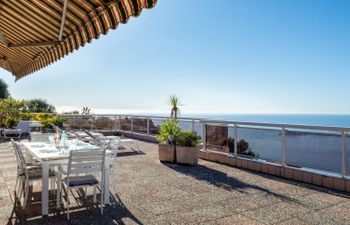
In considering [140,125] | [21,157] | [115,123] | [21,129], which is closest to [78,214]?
[21,157]

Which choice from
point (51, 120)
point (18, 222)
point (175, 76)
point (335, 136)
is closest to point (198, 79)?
point (175, 76)

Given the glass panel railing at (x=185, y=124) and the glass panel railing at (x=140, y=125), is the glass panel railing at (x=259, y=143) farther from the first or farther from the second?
the glass panel railing at (x=140, y=125)

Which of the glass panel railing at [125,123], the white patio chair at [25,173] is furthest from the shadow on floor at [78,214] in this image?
the glass panel railing at [125,123]

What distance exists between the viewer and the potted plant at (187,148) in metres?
7.32

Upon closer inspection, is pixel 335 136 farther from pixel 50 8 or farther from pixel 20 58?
pixel 20 58

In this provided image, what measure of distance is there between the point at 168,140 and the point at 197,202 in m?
3.26

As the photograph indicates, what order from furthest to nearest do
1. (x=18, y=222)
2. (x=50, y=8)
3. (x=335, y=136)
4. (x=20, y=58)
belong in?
(x=20, y=58), (x=335, y=136), (x=18, y=222), (x=50, y=8)

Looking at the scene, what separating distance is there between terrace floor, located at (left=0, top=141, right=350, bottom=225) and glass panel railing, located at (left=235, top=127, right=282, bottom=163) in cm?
55

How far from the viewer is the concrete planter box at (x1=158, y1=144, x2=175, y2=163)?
7495 mm

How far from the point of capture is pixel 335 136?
553 centimetres

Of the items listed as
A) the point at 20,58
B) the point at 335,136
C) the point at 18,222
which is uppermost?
the point at 20,58

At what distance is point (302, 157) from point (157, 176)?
296 cm

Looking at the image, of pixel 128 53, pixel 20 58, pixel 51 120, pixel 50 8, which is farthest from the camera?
pixel 128 53

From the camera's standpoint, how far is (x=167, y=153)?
752cm
